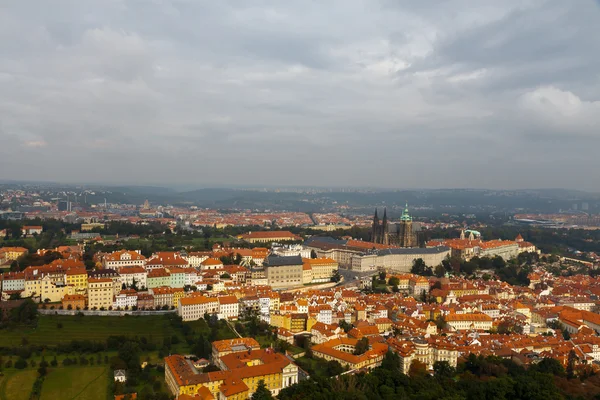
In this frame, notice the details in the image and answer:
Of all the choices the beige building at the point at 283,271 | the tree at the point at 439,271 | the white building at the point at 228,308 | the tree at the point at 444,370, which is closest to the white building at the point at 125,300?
the white building at the point at 228,308

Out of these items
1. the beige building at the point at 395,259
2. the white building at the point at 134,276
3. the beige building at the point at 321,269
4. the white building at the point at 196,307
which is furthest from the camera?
the beige building at the point at 395,259

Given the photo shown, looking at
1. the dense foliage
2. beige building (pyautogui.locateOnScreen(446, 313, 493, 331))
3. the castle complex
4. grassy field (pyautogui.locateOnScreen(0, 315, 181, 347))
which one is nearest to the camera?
the dense foliage

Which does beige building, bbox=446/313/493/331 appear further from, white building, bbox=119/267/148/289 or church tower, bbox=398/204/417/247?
church tower, bbox=398/204/417/247

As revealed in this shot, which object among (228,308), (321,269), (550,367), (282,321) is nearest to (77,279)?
(228,308)

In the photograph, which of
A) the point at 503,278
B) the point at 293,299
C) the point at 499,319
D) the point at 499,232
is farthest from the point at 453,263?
the point at 499,232

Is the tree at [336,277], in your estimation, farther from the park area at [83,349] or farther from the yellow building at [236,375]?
the yellow building at [236,375]

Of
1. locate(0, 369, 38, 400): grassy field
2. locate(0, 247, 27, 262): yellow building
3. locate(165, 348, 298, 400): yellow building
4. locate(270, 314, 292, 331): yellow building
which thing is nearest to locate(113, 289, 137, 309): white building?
locate(270, 314, 292, 331): yellow building
